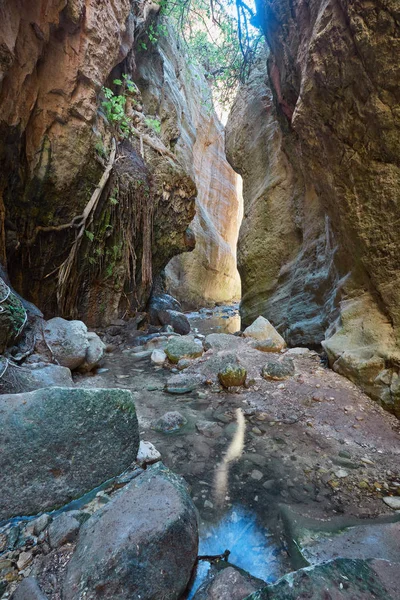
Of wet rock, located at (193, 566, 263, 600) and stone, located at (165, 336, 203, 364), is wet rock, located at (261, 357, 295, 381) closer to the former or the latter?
stone, located at (165, 336, 203, 364)

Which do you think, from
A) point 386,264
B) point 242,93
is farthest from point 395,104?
point 242,93

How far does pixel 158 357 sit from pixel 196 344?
62cm

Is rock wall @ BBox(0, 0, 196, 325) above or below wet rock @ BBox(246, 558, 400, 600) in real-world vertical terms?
above

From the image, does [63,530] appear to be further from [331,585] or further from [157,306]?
[157,306]

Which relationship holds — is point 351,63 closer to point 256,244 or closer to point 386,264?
point 386,264

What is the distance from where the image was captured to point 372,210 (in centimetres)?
273

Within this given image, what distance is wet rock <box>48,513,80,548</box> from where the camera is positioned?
4.00ft

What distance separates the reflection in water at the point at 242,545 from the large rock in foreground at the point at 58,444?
647 millimetres

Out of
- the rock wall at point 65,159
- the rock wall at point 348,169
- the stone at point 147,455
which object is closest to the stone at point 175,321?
the rock wall at point 65,159

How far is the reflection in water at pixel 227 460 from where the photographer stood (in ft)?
5.54

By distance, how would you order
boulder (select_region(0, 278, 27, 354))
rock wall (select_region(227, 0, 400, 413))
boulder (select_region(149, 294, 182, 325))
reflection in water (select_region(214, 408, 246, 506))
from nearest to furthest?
reflection in water (select_region(214, 408, 246, 506))
rock wall (select_region(227, 0, 400, 413))
boulder (select_region(0, 278, 27, 354))
boulder (select_region(149, 294, 182, 325))

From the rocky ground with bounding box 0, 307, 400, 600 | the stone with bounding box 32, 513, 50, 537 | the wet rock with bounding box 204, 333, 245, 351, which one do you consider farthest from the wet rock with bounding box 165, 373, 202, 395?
the stone with bounding box 32, 513, 50, 537

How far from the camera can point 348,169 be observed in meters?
2.89

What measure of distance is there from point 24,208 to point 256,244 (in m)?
4.77
